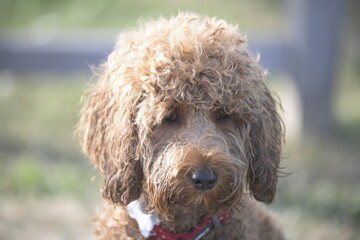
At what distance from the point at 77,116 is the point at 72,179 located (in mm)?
639

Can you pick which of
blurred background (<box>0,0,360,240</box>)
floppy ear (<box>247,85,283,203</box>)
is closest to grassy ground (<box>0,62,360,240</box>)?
blurred background (<box>0,0,360,240</box>)

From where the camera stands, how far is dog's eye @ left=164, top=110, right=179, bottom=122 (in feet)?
Answer: 11.1

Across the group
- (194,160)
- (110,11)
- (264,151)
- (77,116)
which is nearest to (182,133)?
(194,160)

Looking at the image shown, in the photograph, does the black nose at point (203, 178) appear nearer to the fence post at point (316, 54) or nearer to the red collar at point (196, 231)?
the red collar at point (196, 231)

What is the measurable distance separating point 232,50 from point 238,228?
1065 millimetres

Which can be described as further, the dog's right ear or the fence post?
the fence post

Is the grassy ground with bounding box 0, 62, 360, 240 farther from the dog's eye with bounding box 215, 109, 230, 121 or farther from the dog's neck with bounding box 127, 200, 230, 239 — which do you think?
the dog's eye with bounding box 215, 109, 230, 121

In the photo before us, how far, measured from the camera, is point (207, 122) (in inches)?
134

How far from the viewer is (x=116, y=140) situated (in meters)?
3.50

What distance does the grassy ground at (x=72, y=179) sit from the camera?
5.43 m

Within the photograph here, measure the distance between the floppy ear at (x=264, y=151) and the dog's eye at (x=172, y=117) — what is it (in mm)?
469

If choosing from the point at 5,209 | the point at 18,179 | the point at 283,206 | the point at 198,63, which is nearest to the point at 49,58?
the point at 18,179

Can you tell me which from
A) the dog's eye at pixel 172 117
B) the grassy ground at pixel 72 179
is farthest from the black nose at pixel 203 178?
the grassy ground at pixel 72 179

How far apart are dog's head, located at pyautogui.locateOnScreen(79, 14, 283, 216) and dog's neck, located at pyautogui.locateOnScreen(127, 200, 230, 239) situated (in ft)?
0.43
